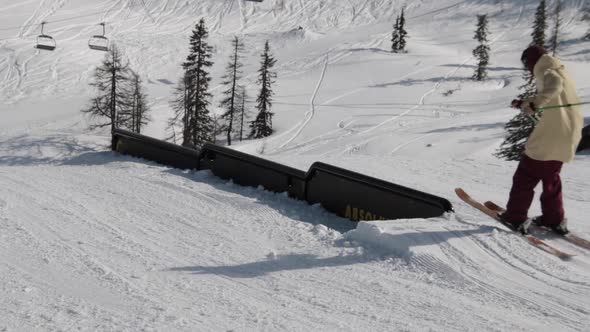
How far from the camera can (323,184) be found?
6641 mm

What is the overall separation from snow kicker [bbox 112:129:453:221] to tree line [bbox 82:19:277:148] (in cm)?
2703

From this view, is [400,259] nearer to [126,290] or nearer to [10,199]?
[126,290]

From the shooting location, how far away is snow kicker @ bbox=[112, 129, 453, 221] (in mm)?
5695

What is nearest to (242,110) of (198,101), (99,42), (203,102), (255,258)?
(203,102)

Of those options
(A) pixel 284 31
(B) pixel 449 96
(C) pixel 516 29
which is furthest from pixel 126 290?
(C) pixel 516 29

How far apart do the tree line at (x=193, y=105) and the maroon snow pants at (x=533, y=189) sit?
102 ft

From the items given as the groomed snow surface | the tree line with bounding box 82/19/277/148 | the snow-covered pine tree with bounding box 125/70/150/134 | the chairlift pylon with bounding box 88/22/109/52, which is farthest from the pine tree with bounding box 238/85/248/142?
the groomed snow surface

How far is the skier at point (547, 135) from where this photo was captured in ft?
15.4

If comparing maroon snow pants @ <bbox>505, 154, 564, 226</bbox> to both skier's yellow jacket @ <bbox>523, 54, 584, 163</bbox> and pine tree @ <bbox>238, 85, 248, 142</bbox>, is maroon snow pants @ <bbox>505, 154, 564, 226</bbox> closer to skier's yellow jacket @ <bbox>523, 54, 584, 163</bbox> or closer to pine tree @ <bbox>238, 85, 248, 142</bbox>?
skier's yellow jacket @ <bbox>523, 54, 584, 163</bbox>

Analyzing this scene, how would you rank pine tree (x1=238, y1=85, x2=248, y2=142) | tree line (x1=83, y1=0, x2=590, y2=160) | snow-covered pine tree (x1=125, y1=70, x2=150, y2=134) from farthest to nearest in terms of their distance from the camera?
pine tree (x1=238, y1=85, x2=248, y2=142)
snow-covered pine tree (x1=125, y1=70, x2=150, y2=134)
tree line (x1=83, y1=0, x2=590, y2=160)

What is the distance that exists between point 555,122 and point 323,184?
8.74 ft

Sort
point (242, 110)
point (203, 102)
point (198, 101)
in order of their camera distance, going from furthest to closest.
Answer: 1. point (242, 110)
2. point (203, 102)
3. point (198, 101)

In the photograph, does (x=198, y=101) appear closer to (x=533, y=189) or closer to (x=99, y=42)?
(x=533, y=189)

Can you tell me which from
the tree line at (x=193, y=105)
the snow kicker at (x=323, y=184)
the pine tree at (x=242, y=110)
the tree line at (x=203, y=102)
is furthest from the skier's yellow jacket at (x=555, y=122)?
the pine tree at (x=242, y=110)
